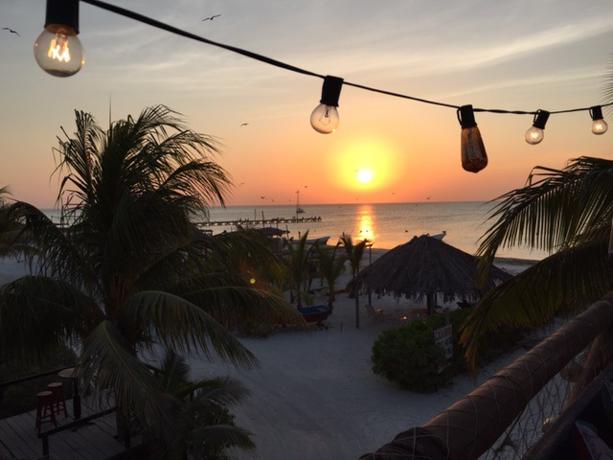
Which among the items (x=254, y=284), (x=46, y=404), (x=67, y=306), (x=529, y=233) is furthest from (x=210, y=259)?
(x=529, y=233)

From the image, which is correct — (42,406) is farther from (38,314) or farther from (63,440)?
(38,314)

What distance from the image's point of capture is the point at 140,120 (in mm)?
6004

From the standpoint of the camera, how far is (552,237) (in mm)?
3967

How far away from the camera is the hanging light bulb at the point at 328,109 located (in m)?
3.08

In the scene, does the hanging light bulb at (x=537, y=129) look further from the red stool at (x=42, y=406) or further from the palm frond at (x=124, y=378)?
the red stool at (x=42, y=406)

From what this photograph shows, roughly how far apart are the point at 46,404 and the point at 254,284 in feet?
11.6

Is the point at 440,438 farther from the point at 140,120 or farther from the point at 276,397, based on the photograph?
the point at 276,397

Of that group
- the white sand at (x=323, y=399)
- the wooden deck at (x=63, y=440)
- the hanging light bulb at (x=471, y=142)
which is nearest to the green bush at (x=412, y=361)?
the white sand at (x=323, y=399)

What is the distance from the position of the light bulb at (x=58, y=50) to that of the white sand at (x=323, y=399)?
6737 millimetres

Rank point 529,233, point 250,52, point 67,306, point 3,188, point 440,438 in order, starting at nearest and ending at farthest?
1. point 440,438
2. point 250,52
3. point 529,233
4. point 67,306
5. point 3,188

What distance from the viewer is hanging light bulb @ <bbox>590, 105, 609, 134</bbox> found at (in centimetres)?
608

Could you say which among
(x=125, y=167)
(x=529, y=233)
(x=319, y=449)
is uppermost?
(x=125, y=167)

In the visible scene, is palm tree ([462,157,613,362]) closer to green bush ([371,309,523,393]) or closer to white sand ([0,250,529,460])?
white sand ([0,250,529,460])

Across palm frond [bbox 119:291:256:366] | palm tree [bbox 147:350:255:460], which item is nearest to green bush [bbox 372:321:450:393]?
palm tree [bbox 147:350:255:460]
